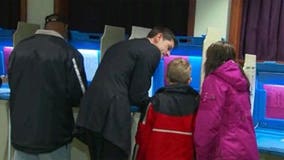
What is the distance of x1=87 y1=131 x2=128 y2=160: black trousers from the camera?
6.93ft

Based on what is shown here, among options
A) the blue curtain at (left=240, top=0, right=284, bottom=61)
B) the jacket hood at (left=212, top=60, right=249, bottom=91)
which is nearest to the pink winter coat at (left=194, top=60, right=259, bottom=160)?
the jacket hood at (left=212, top=60, right=249, bottom=91)

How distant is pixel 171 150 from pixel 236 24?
1.60 m

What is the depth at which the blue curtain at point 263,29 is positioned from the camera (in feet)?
10.6

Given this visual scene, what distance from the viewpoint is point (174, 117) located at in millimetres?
2053

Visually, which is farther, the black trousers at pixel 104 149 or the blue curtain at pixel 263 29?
the blue curtain at pixel 263 29

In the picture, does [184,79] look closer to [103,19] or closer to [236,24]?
[236,24]

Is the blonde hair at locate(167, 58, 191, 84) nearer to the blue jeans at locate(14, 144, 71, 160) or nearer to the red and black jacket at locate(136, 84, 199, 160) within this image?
the red and black jacket at locate(136, 84, 199, 160)

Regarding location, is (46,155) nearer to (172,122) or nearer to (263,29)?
(172,122)

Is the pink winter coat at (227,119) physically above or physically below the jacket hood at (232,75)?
below

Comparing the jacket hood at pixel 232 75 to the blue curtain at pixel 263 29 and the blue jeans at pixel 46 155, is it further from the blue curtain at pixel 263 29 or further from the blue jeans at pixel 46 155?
the blue curtain at pixel 263 29

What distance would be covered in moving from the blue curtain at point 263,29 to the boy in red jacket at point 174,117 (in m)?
1.41

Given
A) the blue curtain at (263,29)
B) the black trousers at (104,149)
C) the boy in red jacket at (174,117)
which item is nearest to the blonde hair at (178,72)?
the boy in red jacket at (174,117)

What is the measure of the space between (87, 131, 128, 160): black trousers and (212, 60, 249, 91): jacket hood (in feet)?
2.11

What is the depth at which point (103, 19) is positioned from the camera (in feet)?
13.1
